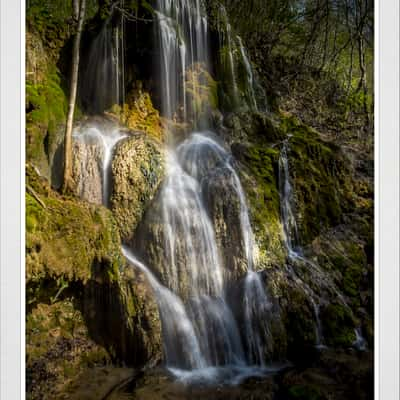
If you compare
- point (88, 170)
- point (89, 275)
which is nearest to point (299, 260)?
point (89, 275)

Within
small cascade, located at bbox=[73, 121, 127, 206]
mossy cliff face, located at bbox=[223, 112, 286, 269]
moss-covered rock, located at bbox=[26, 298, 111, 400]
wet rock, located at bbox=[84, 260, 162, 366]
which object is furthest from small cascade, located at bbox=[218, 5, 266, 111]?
moss-covered rock, located at bbox=[26, 298, 111, 400]

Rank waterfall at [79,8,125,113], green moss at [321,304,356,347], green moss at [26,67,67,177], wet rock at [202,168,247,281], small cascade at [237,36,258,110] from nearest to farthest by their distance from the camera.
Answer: green moss at [26,67,67,177] → waterfall at [79,8,125,113] → wet rock at [202,168,247,281] → green moss at [321,304,356,347] → small cascade at [237,36,258,110]

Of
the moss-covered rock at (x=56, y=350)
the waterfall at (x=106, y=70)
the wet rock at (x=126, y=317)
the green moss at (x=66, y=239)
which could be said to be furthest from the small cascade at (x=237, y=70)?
the moss-covered rock at (x=56, y=350)

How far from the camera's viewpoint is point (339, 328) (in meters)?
3.26

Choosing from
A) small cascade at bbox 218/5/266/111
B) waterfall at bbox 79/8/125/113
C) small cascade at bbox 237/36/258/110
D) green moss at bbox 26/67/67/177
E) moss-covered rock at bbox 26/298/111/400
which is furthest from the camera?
small cascade at bbox 237/36/258/110

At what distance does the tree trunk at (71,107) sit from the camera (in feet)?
9.12

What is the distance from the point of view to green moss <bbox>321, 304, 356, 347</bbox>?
324cm

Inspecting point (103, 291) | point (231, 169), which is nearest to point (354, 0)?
point (231, 169)

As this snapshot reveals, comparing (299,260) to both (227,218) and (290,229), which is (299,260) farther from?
(227,218)

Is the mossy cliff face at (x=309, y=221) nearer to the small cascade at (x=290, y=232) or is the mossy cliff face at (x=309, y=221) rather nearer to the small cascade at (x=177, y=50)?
the small cascade at (x=290, y=232)

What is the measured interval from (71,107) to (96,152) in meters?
0.37

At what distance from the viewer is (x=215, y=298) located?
3027 mm

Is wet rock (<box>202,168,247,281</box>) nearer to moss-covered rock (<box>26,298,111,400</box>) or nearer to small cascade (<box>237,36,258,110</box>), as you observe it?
small cascade (<box>237,36,258,110</box>)

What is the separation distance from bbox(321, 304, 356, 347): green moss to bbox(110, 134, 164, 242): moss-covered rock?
1776 mm
